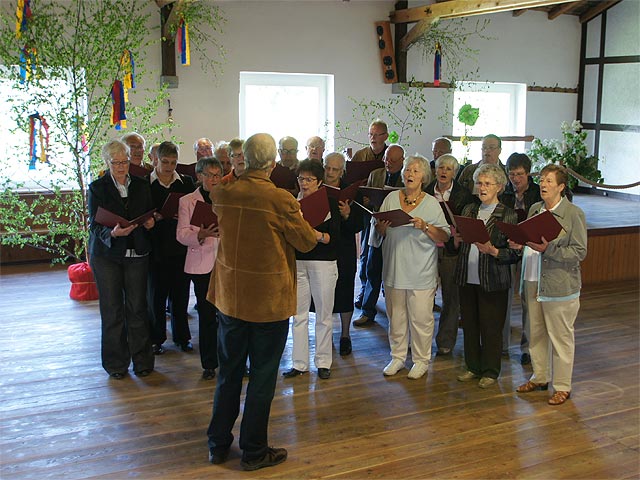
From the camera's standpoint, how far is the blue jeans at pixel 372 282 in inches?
206

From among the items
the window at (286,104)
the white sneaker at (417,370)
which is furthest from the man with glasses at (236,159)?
the window at (286,104)

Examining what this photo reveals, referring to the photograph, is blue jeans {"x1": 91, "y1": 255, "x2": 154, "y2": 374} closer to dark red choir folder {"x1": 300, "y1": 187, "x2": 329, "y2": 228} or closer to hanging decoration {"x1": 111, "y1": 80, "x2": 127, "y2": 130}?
dark red choir folder {"x1": 300, "y1": 187, "x2": 329, "y2": 228}

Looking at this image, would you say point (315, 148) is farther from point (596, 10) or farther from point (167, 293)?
point (596, 10)

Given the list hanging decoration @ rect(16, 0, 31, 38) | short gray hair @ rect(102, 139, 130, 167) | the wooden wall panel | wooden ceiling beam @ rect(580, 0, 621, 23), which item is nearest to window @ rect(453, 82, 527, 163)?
wooden ceiling beam @ rect(580, 0, 621, 23)

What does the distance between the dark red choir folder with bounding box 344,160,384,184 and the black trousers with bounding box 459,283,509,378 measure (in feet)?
4.21

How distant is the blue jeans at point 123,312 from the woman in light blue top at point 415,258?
1.45m

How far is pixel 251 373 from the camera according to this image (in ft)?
9.66

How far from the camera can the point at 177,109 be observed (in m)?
8.26

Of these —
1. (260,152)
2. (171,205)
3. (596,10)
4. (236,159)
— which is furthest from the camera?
(596,10)

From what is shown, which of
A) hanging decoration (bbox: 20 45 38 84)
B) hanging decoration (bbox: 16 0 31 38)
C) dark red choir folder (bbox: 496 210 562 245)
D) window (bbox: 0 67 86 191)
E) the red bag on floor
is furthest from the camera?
window (bbox: 0 67 86 191)

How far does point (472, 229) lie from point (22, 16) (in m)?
3.88

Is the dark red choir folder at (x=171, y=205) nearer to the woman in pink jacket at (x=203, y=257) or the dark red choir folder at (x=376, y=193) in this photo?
the woman in pink jacket at (x=203, y=257)

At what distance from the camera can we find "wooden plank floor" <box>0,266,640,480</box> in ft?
10.00

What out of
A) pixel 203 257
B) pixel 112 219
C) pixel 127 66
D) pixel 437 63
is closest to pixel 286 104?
pixel 437 63
